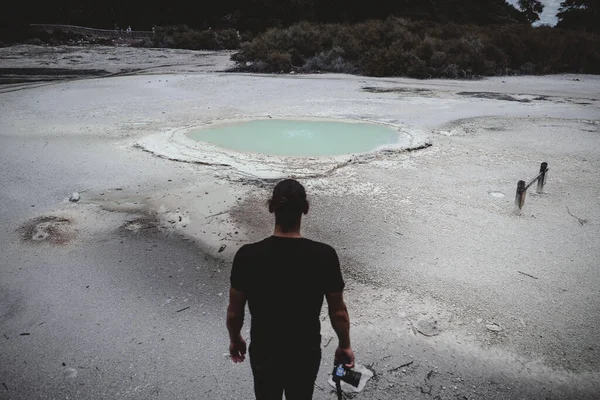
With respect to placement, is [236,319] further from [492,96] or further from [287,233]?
[492,96]

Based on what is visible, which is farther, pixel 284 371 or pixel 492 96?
pixel 492 96

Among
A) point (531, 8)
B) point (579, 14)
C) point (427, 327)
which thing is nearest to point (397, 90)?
point (427, 327)

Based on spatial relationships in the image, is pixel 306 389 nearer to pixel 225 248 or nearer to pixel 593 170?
pixel 225 248

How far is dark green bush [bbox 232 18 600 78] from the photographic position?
771 inches

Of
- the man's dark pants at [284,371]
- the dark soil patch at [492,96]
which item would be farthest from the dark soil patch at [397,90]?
the man's dark pants at [284,371]

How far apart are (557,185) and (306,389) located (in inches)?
243

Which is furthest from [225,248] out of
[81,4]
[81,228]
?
[81,4]

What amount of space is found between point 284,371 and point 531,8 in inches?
2817

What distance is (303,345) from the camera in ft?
6.77

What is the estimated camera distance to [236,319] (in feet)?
7.01

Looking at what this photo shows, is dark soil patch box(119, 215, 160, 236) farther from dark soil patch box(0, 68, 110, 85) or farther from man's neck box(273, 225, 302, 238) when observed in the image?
dark soil patch box(0, 68, 110, 85)

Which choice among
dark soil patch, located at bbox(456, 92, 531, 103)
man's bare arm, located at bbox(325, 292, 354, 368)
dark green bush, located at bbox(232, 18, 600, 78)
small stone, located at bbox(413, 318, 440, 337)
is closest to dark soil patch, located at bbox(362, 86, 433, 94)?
dark soil patch, located at bbox(456, 92, 531, 103)

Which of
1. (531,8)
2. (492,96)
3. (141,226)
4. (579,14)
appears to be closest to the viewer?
(141,226)

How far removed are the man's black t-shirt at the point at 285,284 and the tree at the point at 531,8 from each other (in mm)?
69952
